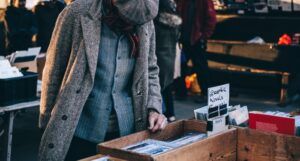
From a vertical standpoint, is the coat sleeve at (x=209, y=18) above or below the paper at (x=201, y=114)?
above

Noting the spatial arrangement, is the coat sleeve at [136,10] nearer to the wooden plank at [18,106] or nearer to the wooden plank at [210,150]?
the wooden plank at [210,150]

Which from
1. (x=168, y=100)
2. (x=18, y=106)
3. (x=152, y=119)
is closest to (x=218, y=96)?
(x=152, y=119)

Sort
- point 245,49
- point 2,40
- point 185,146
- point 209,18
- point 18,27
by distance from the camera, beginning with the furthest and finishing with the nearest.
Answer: point 245,49 → point 18,27 → point 2,40 → point 209,18 → point 185,146

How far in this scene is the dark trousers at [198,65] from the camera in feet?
26.6

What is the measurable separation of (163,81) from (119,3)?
4017mm

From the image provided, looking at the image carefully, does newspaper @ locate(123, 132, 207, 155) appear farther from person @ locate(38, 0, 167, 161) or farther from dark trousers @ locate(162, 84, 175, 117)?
dark trousers @ locate(162, 84, 175, 117)

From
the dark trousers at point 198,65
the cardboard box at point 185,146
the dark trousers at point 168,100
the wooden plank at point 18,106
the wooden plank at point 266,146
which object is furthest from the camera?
the dark trousers at point 198,65

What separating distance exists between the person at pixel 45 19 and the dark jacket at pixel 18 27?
202 millimetres

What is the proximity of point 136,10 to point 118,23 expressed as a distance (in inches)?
6.2

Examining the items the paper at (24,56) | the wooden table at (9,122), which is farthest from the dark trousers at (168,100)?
the wooden table at (9,122)

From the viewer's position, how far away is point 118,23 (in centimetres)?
255

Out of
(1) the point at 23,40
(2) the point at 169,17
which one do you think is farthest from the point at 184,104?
(1) the point at 23,40

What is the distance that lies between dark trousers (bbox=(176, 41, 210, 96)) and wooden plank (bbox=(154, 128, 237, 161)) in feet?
17.7

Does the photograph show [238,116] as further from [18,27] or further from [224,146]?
[18,27]
